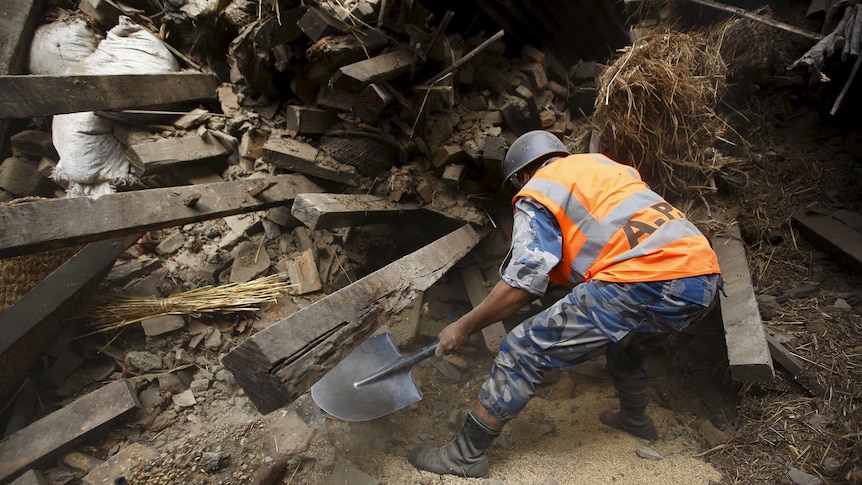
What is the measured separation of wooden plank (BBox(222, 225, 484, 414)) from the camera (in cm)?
159

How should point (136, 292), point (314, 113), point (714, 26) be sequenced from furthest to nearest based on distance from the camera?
point (714, 26), point (314, 113), point (136, 292)

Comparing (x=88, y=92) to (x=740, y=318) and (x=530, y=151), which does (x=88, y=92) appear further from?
(x=740, y=318)

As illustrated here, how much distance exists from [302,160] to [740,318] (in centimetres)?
293

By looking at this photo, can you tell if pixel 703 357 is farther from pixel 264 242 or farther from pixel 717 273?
pixel 264 242

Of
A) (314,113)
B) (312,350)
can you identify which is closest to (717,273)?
(312,350)

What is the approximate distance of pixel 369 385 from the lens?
256cm

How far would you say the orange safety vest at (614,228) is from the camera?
199 centimetres

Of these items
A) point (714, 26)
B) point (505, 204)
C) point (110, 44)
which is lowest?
point (505, 204)

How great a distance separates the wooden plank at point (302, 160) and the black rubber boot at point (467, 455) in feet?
Answer: 6.02

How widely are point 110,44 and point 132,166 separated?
1.04 metres

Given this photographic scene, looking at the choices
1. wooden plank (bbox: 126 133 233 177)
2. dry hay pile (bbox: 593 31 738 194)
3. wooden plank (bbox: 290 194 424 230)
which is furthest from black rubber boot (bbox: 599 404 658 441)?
wooden plank (bbox: 126 133 233 177)

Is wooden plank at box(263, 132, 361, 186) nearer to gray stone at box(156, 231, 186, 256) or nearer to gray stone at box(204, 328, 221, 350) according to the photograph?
gray stone at box(156, 231, 186, 256)

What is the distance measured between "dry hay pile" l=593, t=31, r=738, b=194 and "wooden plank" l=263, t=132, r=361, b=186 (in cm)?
187

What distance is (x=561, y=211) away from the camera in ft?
6.88
